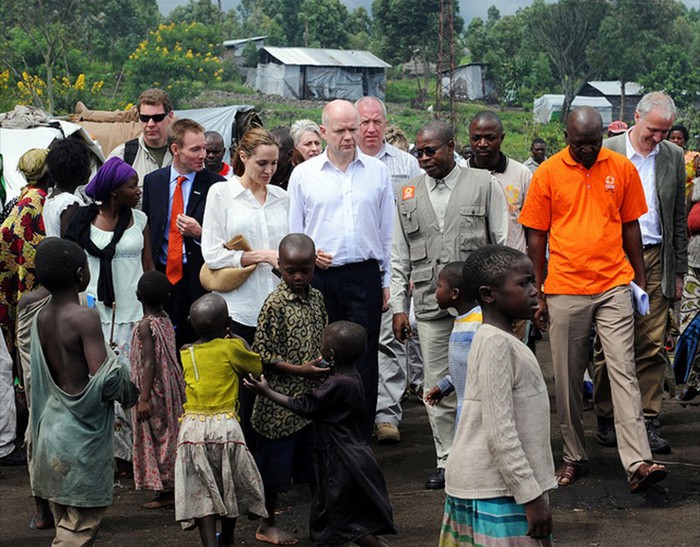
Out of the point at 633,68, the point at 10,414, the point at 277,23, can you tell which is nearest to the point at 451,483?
the point at 10,414

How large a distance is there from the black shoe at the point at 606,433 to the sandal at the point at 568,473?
784 mm

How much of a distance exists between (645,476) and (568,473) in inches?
22.8

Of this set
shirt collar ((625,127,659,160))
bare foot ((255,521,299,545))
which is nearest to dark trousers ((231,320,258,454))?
bare foot ((255,521,299,545))

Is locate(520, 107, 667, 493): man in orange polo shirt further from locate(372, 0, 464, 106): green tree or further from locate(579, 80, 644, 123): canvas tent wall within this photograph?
locate(579, 80, 644, 123): canvas tent wall

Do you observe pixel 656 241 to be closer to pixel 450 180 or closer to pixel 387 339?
pixel 450 180

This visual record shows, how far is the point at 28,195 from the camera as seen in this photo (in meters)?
7.63

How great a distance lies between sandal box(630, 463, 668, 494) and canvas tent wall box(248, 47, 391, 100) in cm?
7215

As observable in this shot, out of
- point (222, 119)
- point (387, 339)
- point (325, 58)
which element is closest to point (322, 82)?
point (325, 58)

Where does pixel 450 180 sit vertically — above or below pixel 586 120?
below

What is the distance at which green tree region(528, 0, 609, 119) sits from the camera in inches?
3253

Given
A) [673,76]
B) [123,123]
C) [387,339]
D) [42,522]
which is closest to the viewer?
[42,522]

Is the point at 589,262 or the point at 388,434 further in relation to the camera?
the point at 388,434

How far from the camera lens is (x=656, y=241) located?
7.68m

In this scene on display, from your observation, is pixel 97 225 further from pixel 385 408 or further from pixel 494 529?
pixel 494 529
